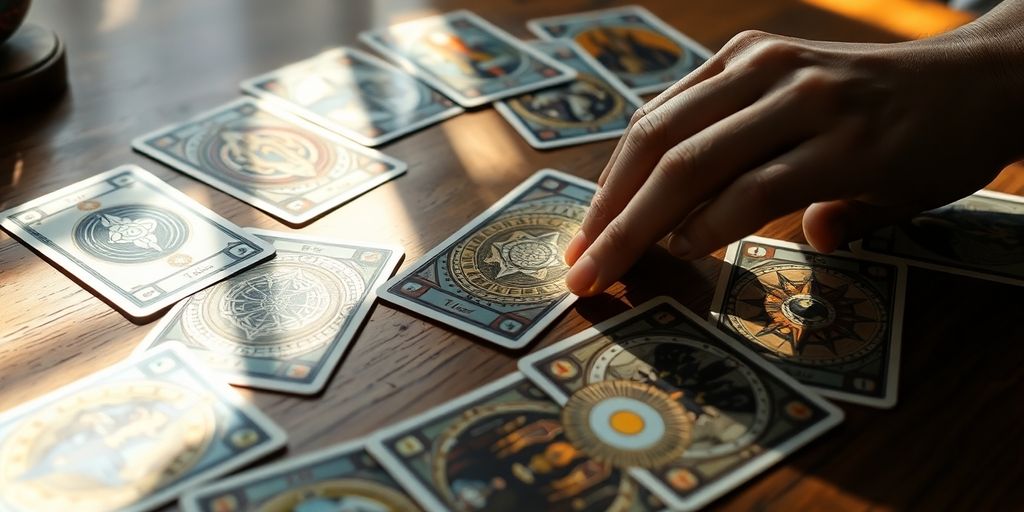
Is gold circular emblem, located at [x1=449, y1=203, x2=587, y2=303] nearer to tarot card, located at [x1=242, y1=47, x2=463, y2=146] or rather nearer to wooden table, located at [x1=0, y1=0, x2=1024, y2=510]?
wooden table, located at [x1=0, y1=0, x2=1024, y2=510]

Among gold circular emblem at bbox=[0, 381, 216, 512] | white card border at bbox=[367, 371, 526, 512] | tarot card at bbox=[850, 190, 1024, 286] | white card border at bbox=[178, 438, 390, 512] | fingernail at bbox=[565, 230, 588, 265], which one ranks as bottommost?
gold circular emblem at bbox=[0, 381, 216, 512]

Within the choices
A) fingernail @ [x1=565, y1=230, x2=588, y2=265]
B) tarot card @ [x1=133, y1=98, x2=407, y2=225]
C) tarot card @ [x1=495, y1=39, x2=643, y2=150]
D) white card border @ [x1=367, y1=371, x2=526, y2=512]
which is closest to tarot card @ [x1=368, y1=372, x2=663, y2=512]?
white card border @ [x1=367, y1=371, x2=526, y2=512]

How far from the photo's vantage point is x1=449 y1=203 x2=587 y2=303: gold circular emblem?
991 millimetres

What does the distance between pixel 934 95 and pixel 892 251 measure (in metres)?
0.17

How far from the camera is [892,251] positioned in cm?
105

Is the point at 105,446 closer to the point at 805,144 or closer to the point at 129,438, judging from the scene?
the point at 129,438

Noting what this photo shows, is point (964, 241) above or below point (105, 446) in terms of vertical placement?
above

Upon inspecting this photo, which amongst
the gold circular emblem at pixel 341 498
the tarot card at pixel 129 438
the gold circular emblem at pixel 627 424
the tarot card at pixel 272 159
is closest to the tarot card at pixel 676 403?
the gold circular emblem at pixel 627 424

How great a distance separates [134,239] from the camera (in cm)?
104

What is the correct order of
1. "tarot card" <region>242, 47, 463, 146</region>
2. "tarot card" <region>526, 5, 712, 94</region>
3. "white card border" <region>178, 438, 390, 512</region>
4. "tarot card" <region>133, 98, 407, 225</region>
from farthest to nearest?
"tarot card" <region>526, 5, 712, 94</region>, "tarot card" <region>242, 47, 463, 146</region>, "tarot card" <region>133, 98, 407, 225</region>, "white card border" <region>178, 438, 390, 512</region>

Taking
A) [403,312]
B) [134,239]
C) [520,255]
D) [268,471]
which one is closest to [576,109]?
[520,255]

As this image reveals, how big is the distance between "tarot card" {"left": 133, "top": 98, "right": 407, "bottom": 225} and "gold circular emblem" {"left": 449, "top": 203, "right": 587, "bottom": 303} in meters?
0.17

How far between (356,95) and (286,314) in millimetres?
472

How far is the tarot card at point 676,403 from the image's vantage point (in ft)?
2.57
